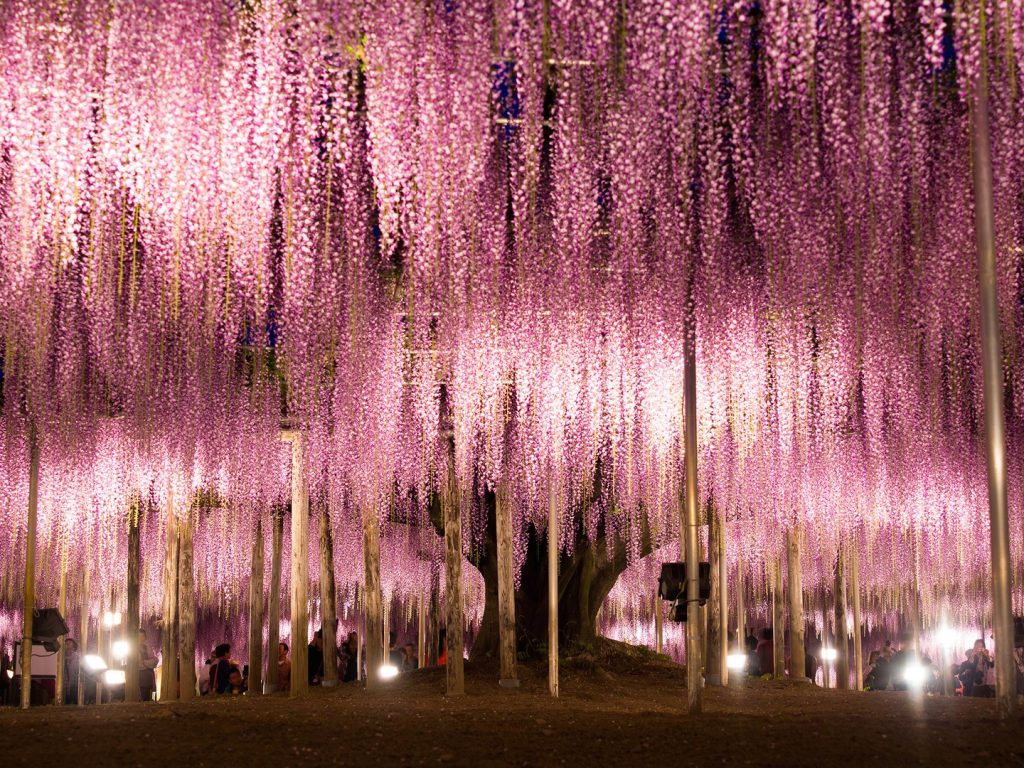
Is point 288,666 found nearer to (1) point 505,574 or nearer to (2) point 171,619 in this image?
(2) point 171,619

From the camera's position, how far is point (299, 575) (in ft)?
43.4

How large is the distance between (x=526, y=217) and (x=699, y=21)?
2954mm

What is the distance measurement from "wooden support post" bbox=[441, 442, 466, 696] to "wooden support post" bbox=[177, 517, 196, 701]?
3846mm

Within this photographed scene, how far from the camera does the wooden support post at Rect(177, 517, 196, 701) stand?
1527 centimetres

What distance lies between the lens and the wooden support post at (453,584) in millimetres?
13508

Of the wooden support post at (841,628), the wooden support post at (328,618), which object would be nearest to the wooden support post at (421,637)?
the wooden support post at (328,618)

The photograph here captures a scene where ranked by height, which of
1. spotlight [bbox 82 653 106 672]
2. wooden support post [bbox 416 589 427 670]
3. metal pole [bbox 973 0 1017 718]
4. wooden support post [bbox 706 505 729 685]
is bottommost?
wooden support post [bbox 416 589 427 670]

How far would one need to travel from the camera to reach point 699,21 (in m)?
7.22

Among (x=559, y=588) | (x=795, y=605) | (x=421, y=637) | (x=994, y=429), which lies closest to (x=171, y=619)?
(x=559, y=588)

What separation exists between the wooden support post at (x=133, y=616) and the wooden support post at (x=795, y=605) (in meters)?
10.2

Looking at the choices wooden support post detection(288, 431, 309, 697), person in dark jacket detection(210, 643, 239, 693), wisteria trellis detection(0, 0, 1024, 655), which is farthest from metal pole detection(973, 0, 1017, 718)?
person in dark jacket detection(210, 643, 239, 693)

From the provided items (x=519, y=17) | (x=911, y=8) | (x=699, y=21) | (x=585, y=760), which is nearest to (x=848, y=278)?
(x=911, y=8)

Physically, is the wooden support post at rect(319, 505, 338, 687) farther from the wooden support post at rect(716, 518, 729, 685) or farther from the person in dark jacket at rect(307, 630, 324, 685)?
the wooden support post at rect(716, 518, 729, 685)

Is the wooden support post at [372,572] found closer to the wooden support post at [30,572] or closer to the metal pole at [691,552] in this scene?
the wooden support post at [30,572]
